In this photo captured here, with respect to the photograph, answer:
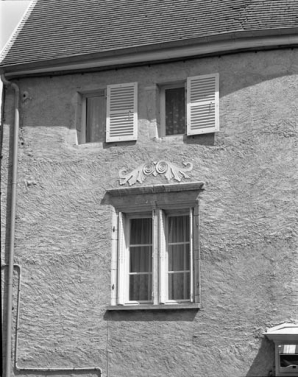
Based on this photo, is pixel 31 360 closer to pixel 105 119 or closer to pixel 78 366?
pixel 78 366

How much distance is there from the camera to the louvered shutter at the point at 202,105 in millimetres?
16016

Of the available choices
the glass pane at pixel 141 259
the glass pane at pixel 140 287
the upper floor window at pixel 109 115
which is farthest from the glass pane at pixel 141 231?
the upper floor window at pixel 109 115

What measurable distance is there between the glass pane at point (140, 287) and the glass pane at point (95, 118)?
2.70m

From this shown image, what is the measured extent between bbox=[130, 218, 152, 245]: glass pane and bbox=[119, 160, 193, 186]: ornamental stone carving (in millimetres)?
714

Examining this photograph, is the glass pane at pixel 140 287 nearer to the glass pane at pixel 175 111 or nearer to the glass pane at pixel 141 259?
the glass pane at pixel 141 259

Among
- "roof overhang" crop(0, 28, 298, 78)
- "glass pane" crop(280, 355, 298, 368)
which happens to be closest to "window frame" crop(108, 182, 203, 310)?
"glass pane" crop(280, 355, 298, 368)

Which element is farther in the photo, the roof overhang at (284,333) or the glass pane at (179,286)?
the glass pane at (179,286)

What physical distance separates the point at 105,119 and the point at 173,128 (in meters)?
1.31

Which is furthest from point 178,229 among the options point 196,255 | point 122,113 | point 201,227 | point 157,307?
point 122,113

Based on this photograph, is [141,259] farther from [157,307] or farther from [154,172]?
[154,172]

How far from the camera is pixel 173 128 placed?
1655 centimetres

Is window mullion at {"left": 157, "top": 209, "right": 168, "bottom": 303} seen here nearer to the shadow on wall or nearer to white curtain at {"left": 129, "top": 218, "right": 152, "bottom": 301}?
white curtain at {"left": 129, "top": 218, "right": 152, "bottom": 301}

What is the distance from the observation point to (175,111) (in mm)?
16641

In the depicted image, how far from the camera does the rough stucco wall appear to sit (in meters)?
15.1
